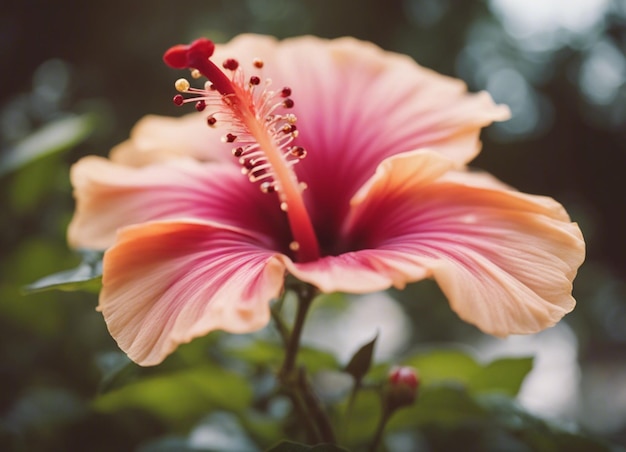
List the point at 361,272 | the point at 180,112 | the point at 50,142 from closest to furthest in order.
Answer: the point at 361,272
the point at 50,142
the point at 180,112

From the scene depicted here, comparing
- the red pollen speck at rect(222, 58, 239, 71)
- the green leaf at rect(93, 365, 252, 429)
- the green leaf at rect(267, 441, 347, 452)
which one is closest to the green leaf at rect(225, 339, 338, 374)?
the green leaf at rect(93, 365, 252, 429)

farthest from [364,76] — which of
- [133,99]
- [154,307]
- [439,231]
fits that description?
[133,99]

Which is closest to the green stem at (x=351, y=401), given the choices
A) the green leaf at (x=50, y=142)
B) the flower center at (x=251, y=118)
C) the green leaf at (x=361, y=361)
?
the green leaf at (x=361, y=361)

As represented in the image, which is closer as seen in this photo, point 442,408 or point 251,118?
point 251,118

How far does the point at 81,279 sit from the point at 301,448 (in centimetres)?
27

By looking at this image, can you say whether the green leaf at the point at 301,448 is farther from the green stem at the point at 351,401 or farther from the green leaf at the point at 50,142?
the green leaf at the point at 50,142

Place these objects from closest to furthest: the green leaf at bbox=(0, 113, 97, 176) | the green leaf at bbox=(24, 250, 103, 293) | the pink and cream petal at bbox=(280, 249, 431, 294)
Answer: the pink and cream petal at bbox=(280, 249, 431, 294), the green leaf at bbox=(24, 250, 103, 293), the green leaf at bbox=(0, 113, 97, 176)

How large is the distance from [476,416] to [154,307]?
1.54 ft

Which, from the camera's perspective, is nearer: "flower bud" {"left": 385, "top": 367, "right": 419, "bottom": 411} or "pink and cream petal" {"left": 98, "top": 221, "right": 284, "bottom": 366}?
"pink and cream petal" {"left": 98, "top": 221, "right": 284, "bottom": 366}

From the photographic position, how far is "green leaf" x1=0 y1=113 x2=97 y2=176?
1021 millimetres

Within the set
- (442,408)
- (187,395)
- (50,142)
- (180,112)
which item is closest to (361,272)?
(442,408)

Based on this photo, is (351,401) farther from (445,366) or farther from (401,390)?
(445,366)

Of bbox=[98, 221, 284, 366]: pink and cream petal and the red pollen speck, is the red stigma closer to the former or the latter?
the red pollen speck

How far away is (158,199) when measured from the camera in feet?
2.46
